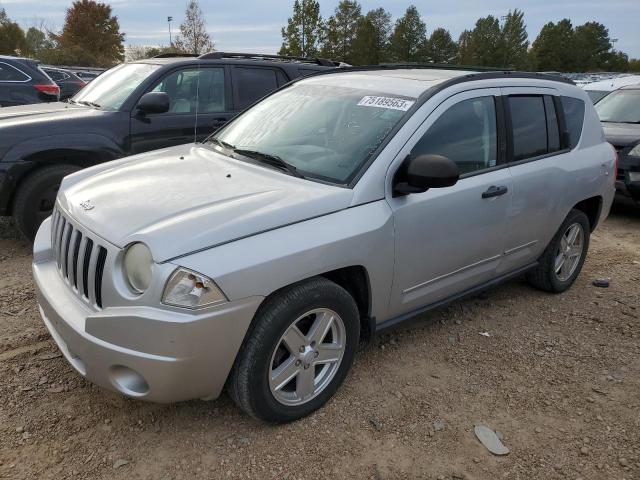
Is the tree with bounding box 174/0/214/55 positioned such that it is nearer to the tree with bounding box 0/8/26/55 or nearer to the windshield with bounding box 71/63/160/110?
the tree with bounding box 0/8/26/55

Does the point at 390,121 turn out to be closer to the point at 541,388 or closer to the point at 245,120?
the point at 245,120

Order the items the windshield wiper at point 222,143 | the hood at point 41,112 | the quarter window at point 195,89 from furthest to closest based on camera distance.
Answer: the quarter window at point 195,89 < the hood at point 41,112 < the windshield wiper at point 222,143

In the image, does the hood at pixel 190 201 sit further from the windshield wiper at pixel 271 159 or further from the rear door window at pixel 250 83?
the rear door window at pixel 250 83

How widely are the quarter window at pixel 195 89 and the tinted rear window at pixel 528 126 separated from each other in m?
3.36

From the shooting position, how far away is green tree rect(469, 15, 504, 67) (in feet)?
192

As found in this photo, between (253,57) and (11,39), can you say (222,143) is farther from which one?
(11,39)

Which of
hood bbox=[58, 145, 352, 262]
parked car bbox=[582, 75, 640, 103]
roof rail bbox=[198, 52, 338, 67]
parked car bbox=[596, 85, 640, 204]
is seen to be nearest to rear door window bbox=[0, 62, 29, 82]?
roof rail bbox=[198, 52, 338, 67]

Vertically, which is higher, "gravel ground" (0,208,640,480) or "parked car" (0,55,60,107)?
"parked car" (0,55,60,107)

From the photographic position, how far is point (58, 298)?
277 cm

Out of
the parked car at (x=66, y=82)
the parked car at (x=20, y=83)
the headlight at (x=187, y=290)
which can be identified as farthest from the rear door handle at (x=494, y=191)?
the parked car at (x=66, y=82)

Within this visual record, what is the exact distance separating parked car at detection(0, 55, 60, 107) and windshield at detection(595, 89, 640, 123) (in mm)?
8462

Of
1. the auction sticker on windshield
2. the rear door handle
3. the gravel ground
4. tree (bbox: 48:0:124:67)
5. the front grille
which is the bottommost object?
the gravel ground

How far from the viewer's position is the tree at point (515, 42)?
5900cm

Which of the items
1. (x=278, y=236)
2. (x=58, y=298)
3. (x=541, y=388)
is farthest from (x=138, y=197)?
(x=541, y=388)
